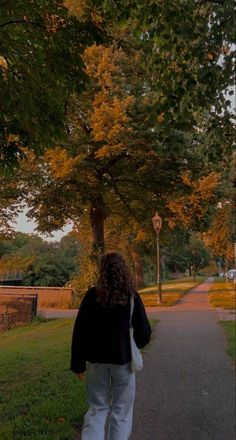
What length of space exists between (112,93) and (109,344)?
10.5 metres

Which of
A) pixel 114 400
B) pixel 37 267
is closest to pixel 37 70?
pixel 114 400

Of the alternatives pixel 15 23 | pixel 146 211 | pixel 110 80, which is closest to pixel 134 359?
pixel 15 23

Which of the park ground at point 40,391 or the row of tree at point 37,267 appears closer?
the park ground at point 40,391

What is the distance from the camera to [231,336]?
12.1 m

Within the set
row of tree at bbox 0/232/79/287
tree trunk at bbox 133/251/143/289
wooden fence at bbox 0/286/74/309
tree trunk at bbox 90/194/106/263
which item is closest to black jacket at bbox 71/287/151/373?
row of tree at bbox 0/232/79/287

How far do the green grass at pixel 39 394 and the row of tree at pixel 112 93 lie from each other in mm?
2739

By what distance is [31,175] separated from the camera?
50.0ft

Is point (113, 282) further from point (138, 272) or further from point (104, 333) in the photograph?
point (138, 272)

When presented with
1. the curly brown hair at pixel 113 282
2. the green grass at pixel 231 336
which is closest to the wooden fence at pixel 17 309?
the green grass at pixel 231 336

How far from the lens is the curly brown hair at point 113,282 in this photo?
13.8ft

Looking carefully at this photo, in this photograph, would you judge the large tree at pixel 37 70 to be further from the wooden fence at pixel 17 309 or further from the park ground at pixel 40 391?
the wooden fence at pixel 17 309

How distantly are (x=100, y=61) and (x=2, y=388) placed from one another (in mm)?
9516

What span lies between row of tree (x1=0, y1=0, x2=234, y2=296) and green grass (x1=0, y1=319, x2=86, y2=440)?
2.74m

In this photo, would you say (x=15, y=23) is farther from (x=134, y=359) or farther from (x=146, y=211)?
(x=146, y=211)
